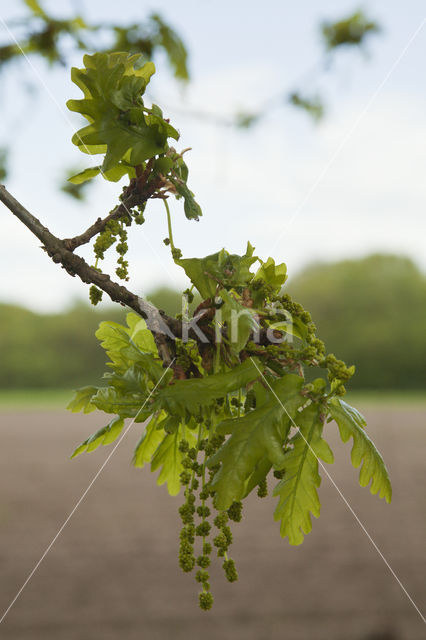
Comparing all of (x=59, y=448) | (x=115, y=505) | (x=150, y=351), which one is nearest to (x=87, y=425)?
(x=59, y=448)

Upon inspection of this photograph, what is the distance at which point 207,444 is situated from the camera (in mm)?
562

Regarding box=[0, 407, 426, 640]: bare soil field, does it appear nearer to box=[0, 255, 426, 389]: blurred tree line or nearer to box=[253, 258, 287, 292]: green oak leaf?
box=[253, 258, 287, 292]: green oak leaf

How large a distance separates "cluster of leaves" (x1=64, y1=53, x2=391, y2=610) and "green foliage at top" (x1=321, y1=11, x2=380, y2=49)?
170 cm

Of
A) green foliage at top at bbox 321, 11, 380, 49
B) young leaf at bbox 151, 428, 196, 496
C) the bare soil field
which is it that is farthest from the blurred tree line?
young leaf at bbox 151, 428, 196, 496

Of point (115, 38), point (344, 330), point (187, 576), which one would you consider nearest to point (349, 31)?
point (115, 38)

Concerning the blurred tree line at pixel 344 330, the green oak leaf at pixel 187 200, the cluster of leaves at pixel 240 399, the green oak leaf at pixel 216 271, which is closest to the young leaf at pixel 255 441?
the cluster of leaves at pixel 240 399

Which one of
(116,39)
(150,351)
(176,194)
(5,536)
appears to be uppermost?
(116,39)

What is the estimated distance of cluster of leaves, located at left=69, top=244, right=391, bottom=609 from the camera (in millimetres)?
536

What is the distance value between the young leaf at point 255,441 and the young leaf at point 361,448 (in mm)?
53

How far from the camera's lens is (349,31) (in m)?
2.08

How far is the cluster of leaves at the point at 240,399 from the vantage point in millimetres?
536

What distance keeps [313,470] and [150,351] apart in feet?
0.75

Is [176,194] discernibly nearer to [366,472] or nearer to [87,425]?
[366,472]

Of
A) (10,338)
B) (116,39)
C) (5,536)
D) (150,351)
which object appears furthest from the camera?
(10,338)
